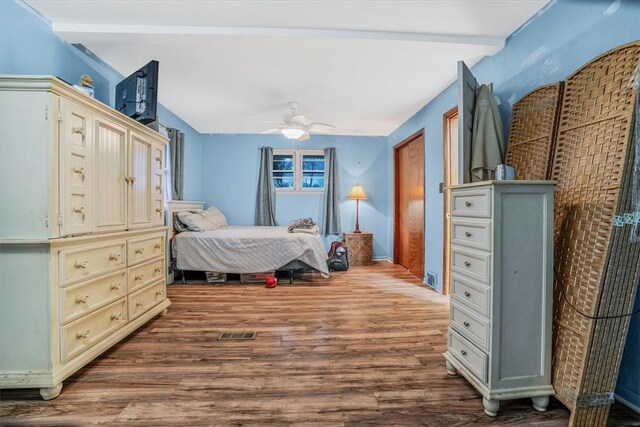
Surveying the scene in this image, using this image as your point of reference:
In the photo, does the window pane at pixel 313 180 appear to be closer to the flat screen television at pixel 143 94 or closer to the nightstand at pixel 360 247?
the nightstand at pixel 360 247

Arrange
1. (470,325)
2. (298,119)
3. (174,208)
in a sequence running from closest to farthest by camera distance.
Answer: (470,325) < (298,119) < (174,208)

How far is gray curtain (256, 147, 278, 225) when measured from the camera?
5.24 metres

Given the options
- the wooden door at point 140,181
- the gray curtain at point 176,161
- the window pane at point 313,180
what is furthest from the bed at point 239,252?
the window pane at point 313,180

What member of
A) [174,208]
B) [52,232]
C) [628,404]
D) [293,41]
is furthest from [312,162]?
[628,404]

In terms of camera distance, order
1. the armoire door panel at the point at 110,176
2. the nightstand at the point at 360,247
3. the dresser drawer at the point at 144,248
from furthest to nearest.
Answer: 1. the nightstand at the point at 360,247
2. the dresser drawer at the point at 144,248
3. the armoire door panel at the point at 110,176

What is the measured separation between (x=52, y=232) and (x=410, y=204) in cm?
414

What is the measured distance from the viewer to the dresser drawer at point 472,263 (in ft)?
4.44

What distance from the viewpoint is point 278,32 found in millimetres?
2156

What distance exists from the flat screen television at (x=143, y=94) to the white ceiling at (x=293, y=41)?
275mm

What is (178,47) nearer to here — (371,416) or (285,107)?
(285,107)

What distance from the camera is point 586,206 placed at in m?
1.37

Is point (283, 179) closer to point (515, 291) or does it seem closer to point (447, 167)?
point (447, 167)

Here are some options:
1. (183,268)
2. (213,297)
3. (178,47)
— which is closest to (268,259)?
(213,297)

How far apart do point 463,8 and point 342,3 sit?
834mm
